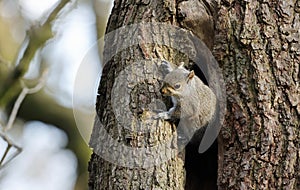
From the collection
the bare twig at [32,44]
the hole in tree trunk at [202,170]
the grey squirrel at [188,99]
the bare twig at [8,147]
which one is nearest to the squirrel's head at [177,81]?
the grey squirrel at [188,99]

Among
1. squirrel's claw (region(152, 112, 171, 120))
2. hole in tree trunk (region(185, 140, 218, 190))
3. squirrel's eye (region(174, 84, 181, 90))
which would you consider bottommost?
hole in tree trunk (region(185, 140, 218, 190))

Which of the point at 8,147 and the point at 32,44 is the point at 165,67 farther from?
the point at 32,44

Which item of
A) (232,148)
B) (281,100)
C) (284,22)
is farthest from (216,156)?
(284,22)

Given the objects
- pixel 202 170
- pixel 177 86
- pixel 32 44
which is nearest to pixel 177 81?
pixel 177 86

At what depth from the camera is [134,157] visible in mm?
1920

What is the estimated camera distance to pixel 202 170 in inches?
91.3

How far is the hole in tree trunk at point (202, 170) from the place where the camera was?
7.57 ft

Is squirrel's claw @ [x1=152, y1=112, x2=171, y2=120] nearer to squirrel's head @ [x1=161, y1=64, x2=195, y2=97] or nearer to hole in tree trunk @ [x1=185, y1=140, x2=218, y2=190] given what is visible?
squirrel's head @ [x1=161, y1=64, x2=195, y2=97]

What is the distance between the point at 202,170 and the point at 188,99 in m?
0.29

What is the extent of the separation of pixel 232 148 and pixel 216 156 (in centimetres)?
22

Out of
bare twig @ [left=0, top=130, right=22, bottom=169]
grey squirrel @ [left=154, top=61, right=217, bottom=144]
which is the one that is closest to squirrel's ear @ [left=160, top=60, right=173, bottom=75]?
grey squirrel @ [left=154, top=61, right=217, bottom=144]

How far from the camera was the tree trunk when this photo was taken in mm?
2008

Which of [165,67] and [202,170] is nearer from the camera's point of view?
[165,67]

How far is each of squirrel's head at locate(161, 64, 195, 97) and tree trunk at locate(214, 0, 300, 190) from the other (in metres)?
0.13
